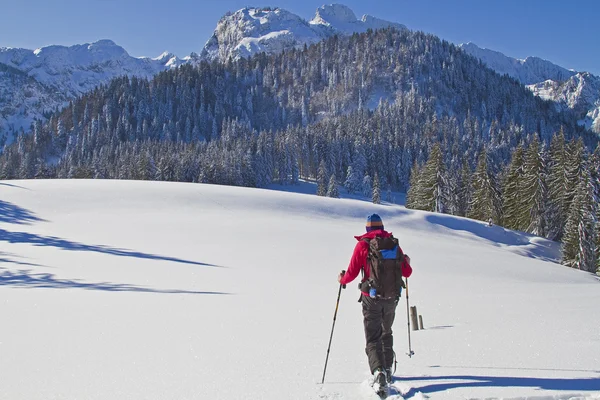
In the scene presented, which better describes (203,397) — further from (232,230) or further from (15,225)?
(15,225)

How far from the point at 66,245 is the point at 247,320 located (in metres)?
13.0

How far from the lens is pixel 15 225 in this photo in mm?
21203

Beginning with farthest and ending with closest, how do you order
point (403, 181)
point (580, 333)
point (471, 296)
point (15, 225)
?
point (403, 181)
point (15, 225)
point (471, 296)
point (580, 333)

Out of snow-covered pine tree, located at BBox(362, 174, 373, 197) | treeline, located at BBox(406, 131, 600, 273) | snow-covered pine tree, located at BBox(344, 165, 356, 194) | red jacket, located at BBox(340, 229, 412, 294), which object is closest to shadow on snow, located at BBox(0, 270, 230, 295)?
red jacket, located at BBox(340, 229, 412, 294)

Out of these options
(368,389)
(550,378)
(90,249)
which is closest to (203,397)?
(368,389)

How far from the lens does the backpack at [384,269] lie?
5438 millimetres

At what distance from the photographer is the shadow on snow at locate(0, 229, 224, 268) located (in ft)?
53.7

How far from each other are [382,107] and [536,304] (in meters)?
189

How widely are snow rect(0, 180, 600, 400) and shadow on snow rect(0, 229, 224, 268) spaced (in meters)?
0.08

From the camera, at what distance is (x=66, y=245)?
1755cm

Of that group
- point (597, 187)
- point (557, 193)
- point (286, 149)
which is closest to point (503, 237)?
point (597, 187)

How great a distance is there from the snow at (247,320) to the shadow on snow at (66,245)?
0.08 metres

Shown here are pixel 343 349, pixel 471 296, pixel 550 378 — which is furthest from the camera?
pixel 471 296

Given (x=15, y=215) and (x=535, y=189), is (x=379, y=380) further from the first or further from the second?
(x=535, y=189)
